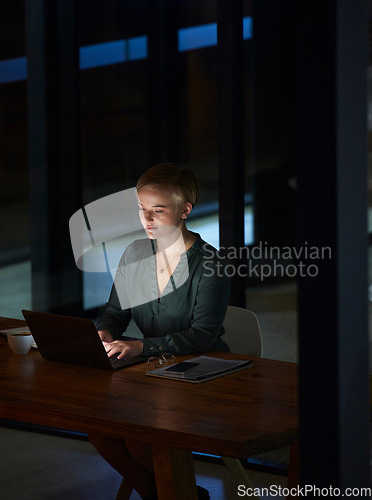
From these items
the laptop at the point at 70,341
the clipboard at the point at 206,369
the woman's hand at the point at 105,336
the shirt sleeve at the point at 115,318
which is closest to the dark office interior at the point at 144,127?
the shirt sleeve at the point at 115,318

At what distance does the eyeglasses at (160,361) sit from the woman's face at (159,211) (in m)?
0.50

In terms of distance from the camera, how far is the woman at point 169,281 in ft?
8.83

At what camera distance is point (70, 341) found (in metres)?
2.45

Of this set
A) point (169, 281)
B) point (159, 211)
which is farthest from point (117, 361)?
point (159, 211)

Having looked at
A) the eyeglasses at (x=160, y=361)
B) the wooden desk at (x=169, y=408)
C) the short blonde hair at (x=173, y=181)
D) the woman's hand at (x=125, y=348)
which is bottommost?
the wooden desk at (x=169, y=408)

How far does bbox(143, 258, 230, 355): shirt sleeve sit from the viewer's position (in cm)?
258

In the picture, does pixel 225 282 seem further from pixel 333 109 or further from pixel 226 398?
pixel 333 109

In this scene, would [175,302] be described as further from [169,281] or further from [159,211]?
[159,211]

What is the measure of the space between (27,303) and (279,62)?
2.17m

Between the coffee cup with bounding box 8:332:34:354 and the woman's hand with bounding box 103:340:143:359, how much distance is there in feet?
0.97

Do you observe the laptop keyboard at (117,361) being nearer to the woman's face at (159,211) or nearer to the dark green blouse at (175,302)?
the dark green blouse at (175,302)

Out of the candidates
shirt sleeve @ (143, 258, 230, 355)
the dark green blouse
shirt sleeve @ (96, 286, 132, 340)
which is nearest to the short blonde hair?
the dark green blouse

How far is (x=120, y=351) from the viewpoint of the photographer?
2.53 m

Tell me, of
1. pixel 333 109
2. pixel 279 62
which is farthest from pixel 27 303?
pixel 333 109
